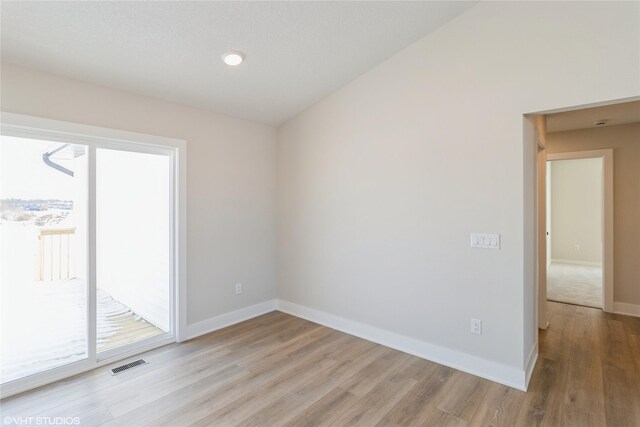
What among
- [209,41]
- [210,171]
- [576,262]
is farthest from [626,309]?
[209,41]

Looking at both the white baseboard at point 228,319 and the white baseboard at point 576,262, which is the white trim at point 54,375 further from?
the white baseboard at point 576,262

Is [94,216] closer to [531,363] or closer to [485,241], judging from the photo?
[485,241]

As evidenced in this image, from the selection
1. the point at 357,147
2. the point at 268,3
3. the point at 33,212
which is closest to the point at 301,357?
the point at 357,147

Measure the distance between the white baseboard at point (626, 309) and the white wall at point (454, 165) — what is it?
7.78 ft

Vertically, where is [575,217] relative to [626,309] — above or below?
above

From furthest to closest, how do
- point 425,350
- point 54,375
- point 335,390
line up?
point 425,350
point 54,375
point 335,390

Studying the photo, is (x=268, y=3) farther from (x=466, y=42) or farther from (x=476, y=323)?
(x=476, y=323)

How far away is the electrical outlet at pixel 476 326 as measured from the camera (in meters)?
2.63

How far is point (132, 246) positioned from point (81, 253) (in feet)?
1.57

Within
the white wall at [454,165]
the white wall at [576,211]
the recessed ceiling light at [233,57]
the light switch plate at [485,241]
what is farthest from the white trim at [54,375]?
the white wall at [576,211]

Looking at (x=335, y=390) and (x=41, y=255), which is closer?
(x=335, y=390)

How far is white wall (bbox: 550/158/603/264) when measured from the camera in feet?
23.1

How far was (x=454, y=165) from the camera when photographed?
2736 mm

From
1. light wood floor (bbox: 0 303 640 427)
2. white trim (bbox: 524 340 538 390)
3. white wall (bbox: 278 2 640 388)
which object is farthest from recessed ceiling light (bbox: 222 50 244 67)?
white trim (bbox: 524 340 538 390)
